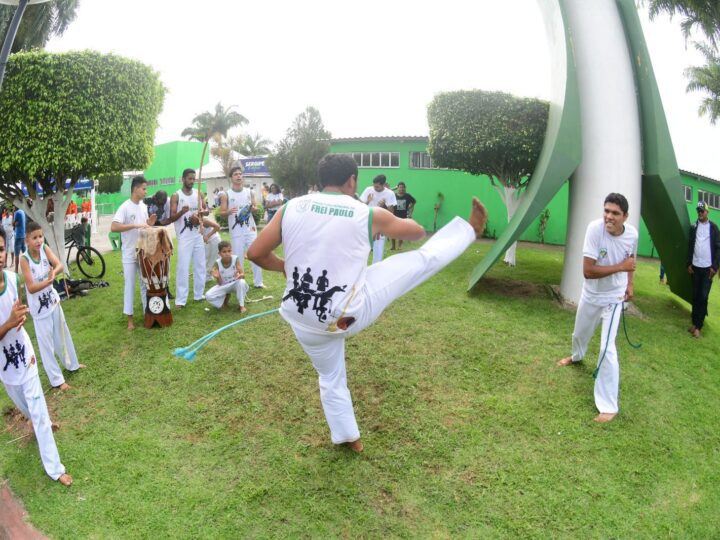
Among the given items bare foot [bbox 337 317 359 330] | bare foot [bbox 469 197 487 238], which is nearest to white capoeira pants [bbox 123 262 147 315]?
bare foot [bbox 337 317 359 330]

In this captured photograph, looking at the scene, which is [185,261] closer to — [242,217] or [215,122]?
[242,217]

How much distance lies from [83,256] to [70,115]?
13.0ft

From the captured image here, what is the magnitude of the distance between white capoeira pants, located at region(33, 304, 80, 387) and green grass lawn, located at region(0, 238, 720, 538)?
0.25 metres

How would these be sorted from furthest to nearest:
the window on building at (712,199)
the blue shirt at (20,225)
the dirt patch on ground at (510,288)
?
1. the window on building at (712,199)
2. the blue shirt at (20,225)
3. the dirt patch on ground at (510,288)

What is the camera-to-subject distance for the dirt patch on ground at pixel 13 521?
352 cm

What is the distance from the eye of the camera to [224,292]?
744 centimetres

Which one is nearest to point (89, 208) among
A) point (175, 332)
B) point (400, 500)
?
point (175, 332)

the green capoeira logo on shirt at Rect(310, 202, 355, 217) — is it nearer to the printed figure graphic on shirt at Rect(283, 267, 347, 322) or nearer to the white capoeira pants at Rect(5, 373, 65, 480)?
the printed figure graphic on shirt at Rect(283, 267, 347, 322)

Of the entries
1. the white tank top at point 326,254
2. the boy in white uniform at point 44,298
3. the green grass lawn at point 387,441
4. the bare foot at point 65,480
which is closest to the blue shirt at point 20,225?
the green grass lawn at point 387,441

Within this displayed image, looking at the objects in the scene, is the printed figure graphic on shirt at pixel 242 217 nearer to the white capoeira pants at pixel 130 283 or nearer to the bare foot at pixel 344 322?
the white capoeira pants at pixel 130 283

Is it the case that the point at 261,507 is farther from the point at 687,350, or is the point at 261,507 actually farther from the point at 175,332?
the point at 687,350

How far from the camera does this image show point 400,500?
366 cm

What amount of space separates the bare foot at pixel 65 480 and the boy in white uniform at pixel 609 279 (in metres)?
4.61

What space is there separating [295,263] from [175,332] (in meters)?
4.15
